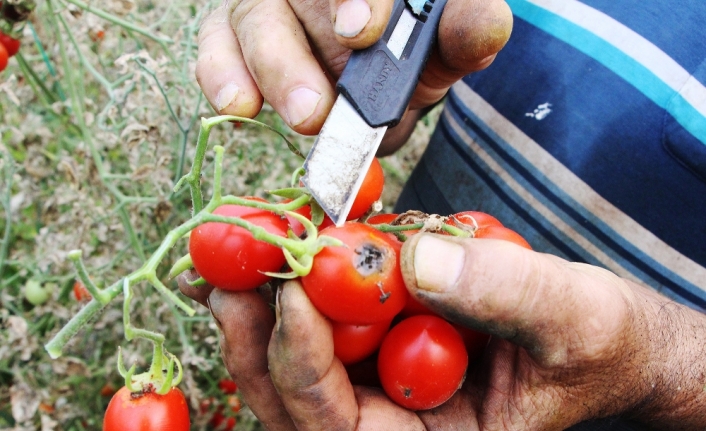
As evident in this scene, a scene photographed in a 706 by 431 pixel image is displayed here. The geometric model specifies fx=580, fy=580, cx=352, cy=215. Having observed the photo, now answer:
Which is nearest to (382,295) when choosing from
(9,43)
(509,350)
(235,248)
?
(235,248)

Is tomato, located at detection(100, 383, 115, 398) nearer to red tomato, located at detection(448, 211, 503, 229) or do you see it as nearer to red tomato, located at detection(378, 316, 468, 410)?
red tomato, located at detection(378, 316, 468, 410)

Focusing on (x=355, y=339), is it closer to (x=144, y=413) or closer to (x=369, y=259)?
(x=369, y=259)

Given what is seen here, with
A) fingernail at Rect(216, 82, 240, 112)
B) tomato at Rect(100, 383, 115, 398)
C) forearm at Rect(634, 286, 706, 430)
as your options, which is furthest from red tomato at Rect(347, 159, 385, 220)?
tomato at Rect(100, 383, 115, 398)

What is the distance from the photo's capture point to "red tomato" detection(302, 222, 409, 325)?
1.08 m

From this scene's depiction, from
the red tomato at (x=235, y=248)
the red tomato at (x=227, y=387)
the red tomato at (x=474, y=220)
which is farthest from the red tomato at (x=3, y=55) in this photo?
the red tomato at (x=474, y=220)

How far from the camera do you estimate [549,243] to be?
1.83 meters

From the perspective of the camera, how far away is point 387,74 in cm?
124

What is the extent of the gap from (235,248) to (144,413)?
494 millimetres

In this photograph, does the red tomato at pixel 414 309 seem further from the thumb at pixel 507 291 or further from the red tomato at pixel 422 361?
the thumb at pixel 507 291

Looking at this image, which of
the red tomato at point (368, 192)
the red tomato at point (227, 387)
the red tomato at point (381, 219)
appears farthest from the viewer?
the red tomato at point (227, 387)

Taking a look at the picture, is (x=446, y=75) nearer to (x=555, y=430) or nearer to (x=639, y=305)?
(x=639, y=305)

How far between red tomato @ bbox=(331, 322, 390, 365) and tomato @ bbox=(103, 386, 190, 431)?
0.42 m

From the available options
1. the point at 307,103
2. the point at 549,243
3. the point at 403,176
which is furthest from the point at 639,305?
the point at 403,176

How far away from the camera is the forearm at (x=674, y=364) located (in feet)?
4.42
